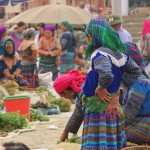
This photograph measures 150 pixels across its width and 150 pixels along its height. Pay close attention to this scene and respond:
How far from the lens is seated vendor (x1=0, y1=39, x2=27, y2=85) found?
15250 millimetres

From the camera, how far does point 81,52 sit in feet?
60.9

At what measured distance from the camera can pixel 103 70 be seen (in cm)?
695

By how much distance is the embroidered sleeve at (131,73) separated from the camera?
7402 mm

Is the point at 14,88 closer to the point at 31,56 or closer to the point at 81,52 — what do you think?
the point at 31,56

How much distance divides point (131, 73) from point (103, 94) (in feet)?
1.67

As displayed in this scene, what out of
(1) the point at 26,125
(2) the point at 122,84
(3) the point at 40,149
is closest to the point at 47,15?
(1) the point at 26,125

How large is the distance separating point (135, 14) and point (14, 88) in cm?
2396

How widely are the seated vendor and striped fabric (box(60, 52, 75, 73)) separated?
11.2ft

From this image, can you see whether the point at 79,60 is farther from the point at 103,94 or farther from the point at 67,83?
the point at 103,94

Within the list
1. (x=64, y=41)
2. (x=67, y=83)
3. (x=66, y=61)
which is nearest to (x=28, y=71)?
(x=64, y=41)

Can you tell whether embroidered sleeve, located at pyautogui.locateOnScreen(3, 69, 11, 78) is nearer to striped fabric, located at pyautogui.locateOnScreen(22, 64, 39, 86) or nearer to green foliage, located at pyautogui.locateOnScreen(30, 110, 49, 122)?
striped fabric, located at pyautogui.locateOnScreen(22, 64, 39, 86)

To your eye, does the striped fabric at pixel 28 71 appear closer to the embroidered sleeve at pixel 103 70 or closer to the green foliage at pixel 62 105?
the green foliage at pixel 62 105

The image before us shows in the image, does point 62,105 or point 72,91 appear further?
point 62,105

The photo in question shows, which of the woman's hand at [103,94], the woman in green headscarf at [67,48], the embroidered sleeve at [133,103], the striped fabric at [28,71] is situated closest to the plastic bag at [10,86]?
the striped fabric at [28,71]
